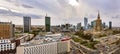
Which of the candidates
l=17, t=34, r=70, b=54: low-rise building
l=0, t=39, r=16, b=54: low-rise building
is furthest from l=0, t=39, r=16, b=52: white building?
l=17, t=34, r=70, b=54: low-rise building

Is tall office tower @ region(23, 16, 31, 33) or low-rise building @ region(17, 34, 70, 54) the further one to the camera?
tall office tower @ region(23, 16, 31, 33)

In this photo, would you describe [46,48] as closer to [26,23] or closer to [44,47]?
[44,47]

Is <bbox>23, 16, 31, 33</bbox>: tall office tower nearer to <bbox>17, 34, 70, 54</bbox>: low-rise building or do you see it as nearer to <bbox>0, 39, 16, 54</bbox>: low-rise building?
<bbox>17, 34, 70, 54</bbox>: low-rise building

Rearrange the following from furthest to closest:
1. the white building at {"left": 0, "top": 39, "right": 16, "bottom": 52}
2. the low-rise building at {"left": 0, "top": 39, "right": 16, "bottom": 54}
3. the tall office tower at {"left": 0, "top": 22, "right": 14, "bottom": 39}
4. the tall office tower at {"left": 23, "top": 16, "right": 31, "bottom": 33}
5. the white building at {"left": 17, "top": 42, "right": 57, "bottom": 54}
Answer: the tall office tower at {"left": 23, "top": 16, "right": 31, "bottom": 33}
the tall office tower at {"left": 0, "top": 22, "right": 14, "bottom": 39}
the white building at {"left": 0, "top": 39, "right": 16, "bottom": 52}
the low-rise building at {"left": 0, "top": 39, "right": 16, "bottom": 54}
the white building at {"left": 17, "top": 42, "right": 57, "bottom": 54}

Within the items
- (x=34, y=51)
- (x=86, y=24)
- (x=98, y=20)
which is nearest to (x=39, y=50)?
(x=34, y=51)

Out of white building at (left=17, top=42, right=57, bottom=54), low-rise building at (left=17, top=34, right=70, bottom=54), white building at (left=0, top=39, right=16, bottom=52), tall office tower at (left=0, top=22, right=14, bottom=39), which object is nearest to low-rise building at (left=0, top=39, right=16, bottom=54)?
white building at (left=0, top=39, right=16, bottom=52)

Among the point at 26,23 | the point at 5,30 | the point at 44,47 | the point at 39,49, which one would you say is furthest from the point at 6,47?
the point at 26,23

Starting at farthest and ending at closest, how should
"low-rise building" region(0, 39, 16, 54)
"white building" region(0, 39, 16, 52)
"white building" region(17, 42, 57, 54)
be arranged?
"white building" region(0, 39, 16, 52) < "low-rise building" region(0, 39, 16, 54) < "white building" region(17, 42, 57, 54)

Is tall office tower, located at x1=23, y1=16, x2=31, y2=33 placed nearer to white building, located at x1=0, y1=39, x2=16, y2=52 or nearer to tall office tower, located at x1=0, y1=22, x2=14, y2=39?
tall office tower, located at x1=0, y1=22, x2=14, y2=39

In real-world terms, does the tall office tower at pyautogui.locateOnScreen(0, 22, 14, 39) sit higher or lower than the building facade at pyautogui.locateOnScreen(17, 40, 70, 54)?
higher

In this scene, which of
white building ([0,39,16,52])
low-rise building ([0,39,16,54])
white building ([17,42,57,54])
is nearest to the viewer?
white building ([17,42,57,54])

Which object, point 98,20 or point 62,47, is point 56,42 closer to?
point 62,47
